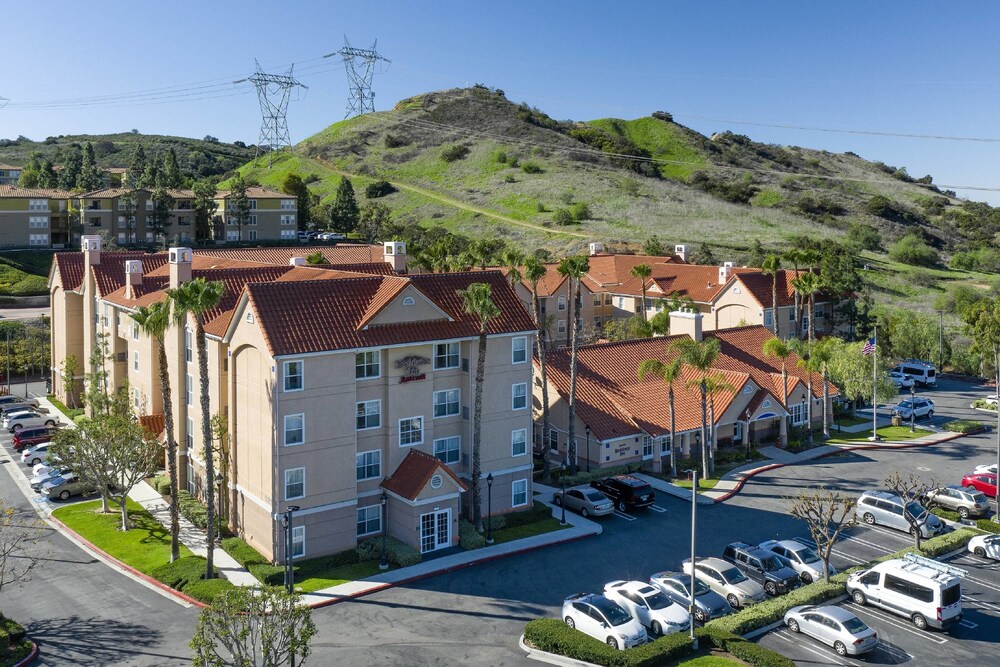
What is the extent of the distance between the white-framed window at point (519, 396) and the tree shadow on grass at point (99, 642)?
1984cm

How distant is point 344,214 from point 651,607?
122023 millimetres

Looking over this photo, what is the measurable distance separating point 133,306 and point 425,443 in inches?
947

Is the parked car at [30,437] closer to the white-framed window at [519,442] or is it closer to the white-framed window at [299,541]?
the white-framed window at [299,541]

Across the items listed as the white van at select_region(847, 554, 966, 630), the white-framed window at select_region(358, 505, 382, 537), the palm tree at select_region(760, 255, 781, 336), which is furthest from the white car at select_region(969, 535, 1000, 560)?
the palm tree at select_region(760, 255, 781, 336)

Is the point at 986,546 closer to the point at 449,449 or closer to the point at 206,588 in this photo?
the point at 449,449

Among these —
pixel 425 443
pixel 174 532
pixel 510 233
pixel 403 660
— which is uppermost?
pixel 510 233

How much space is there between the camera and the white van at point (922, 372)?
78.6 metres

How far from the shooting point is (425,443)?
40.9 meters

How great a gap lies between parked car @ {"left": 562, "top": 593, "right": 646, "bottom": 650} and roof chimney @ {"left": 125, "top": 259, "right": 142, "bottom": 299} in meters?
37.0

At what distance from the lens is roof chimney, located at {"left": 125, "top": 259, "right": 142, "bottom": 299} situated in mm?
54188

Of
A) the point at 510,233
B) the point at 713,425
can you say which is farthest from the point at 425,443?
the point at 510,233

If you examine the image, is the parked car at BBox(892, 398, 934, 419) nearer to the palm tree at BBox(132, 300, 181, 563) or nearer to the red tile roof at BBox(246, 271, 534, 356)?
the red tile roof at BBox(246, 271, 534, 356)

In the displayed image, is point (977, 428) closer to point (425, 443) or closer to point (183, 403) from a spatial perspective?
point (425, 443)

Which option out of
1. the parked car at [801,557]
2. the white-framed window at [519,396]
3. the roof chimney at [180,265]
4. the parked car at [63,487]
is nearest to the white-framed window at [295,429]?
the white-framed window at [519,396]
